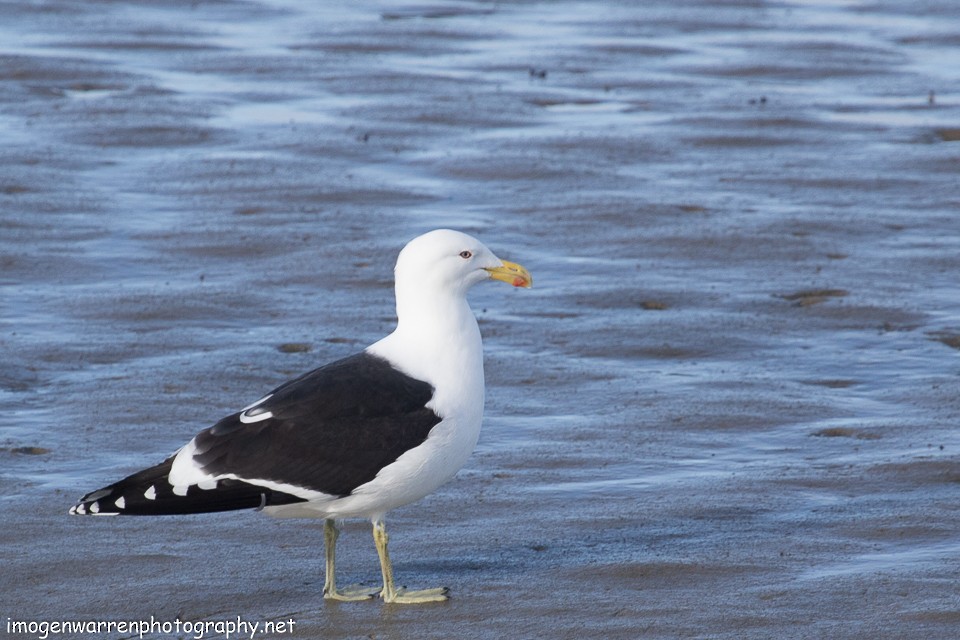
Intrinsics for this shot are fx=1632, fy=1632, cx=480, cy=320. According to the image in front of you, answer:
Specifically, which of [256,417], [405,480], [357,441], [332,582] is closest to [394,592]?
[332,582]

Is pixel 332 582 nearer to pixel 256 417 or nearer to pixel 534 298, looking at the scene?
pixel 256 417

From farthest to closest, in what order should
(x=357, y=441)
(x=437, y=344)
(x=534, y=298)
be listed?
(x=534, y=298), (x=437, y=344), (x=357, y=441)

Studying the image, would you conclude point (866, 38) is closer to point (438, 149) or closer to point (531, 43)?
point (531, 43)

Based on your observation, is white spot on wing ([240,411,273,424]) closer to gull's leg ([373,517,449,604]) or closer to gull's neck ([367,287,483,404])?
gull's neck ([367,287,483,404])

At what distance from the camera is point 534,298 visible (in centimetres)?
1039

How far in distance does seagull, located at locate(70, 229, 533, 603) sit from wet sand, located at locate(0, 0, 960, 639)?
402mm

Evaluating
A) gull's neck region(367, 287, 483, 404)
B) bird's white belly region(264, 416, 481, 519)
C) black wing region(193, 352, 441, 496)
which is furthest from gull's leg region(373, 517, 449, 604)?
gull's neck region(367, 287, 483, 404)

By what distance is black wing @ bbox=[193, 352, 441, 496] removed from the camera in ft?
20.0

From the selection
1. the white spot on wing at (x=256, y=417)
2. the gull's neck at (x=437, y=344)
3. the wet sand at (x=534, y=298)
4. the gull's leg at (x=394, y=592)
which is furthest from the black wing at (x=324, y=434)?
the wet sand at (x=534, y=298)

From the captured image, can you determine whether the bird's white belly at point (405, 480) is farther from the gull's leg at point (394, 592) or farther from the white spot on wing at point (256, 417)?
the white spot on wing at point (256, 417)

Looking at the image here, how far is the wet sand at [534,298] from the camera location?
649 centimetres

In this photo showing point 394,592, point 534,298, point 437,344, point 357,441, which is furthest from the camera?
point 534,298

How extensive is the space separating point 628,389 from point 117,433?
2.72 meters

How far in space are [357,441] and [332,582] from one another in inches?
23.3
